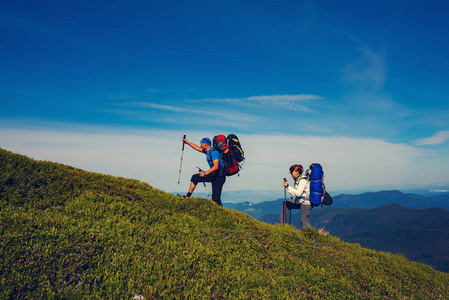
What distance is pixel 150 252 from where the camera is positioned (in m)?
7.04

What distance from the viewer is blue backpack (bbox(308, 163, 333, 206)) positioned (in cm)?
1340

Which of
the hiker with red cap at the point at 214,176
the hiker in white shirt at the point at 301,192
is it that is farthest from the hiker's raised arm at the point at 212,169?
the hiker in white shirt at the point at 301,192

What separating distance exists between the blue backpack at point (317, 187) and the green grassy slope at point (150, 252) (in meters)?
2.07

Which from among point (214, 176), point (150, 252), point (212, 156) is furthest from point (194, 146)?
point (150, 252)

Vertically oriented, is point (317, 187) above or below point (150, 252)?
above

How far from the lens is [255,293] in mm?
6598

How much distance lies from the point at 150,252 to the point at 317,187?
371 inches

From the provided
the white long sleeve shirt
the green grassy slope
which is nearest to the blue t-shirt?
the green grassy slope

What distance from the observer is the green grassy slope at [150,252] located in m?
5.88

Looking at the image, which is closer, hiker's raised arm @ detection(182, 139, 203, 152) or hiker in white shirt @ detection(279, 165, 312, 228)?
hiker in white shirt @ detection(279, 165, 312, 228)

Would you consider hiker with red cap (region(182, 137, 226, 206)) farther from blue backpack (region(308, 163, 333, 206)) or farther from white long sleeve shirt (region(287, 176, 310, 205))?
blue backpack (region(308, 163, 333, 206))

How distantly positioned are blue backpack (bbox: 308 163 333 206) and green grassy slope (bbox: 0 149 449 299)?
81.5 inches

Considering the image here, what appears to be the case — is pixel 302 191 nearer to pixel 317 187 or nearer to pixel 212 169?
pixel 317 187

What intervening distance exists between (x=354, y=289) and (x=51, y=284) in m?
8.23
